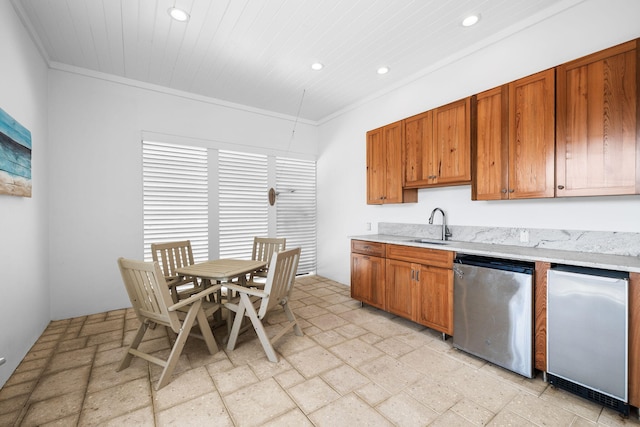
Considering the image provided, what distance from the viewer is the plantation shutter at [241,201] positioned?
4.40 meters

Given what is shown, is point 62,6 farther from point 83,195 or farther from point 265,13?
point 83,195

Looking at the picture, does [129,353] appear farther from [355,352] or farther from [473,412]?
[473,412]

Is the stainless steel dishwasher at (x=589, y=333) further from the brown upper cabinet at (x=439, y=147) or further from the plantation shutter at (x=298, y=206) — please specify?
the plantation shutter at (x=298, y=206)

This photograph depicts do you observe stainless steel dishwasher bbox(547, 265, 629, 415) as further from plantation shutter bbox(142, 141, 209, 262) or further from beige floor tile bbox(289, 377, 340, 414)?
plantation shutter bbox(142, 141, 209, 262)

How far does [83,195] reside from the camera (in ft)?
11.1

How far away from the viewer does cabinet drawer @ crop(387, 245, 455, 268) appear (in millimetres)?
2604

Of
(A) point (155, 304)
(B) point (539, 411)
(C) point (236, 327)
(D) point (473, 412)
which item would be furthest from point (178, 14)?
(B) point (539, 411)

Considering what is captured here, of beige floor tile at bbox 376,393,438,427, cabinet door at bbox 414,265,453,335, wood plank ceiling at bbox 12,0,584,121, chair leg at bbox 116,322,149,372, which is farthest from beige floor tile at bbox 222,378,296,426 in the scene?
wood plank ceiling at bbox 12,0,584,121

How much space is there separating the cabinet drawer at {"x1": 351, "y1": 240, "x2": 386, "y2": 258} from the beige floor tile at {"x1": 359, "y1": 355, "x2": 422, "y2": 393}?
4.05 feet

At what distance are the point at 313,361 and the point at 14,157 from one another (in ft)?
9.91

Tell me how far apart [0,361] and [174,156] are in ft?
10.2

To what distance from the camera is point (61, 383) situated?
2.05 meters

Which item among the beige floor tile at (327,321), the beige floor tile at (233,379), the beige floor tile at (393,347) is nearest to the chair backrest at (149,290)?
the beige floor tile at (233,379)

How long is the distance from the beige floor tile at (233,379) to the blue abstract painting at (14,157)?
2157mm
